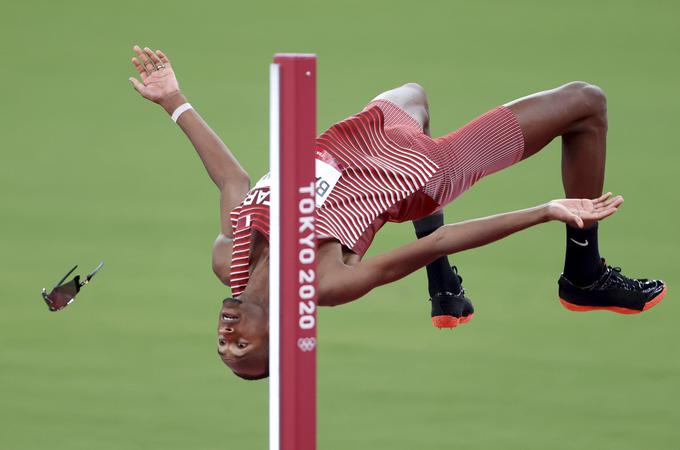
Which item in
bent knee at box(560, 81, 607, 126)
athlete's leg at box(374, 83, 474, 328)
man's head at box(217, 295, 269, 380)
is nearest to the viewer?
man's head at box(217, 295, 269, 380)

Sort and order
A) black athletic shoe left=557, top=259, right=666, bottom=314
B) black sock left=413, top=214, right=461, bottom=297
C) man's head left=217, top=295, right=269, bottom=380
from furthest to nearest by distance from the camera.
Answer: black sock left=413, top=214, right=461, bottom=297 → black athletic shoe left=557, top=259, right=666, bottom=314 → man's head left=217, top=295, right=269, bottom=380

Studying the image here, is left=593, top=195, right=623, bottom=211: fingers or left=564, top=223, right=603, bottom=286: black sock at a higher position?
left=564, top=223, right=603, bottom=286: black sock

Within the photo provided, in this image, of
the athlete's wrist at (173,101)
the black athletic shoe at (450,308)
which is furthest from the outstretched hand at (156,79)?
the black athletic shoe at (450,308)

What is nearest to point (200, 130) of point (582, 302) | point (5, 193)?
point (582, 302)

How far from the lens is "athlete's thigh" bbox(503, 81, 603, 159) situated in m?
4.82

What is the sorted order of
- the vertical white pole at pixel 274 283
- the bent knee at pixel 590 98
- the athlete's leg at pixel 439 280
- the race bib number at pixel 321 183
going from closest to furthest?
the vertical white pole at pixel 274 283 < the race bib number at pixel 321 183 < the bent knee at pixel 590 98 < the athlete's leg at pixel 439 280

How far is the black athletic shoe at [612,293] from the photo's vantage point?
5.16 metres

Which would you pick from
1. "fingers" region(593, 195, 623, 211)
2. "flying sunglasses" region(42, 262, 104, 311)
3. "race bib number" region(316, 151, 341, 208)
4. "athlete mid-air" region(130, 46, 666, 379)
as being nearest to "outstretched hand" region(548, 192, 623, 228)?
"fingers" region(593, 195, 623, 211)

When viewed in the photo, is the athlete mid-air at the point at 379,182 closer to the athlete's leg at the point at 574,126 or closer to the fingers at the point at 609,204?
the athlete's leg at the point at 574,126

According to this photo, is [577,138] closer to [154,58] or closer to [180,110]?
[180,110]

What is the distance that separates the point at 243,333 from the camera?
4.32 m

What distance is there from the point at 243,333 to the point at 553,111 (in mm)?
1356

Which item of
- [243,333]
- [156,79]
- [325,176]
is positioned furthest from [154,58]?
[243,333]

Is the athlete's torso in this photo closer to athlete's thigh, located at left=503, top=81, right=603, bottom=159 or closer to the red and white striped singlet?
the red and white striped singlet
